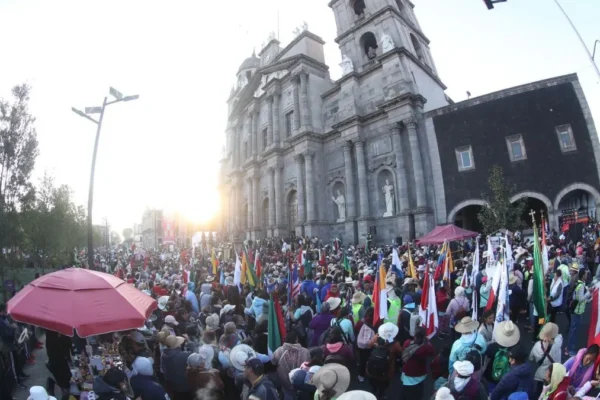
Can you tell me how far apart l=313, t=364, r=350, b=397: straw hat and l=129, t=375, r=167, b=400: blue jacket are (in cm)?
197

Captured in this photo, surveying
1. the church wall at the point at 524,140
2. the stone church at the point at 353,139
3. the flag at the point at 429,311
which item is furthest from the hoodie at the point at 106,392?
the church wall at the point at 524,140

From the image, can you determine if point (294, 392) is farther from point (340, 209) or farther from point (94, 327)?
point (340, 209)

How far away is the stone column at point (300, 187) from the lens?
1217 inches

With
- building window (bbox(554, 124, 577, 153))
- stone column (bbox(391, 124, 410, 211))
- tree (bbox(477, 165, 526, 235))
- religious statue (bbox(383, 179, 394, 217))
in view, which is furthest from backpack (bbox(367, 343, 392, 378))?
building window (bbox(554, 124, 577, 153))

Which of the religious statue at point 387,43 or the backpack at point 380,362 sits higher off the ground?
the religious statue at point 387,43

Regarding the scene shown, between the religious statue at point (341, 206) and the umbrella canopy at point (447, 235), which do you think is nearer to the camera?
the umbrella canopy at point (447, 235)

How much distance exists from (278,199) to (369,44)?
16.9 metres

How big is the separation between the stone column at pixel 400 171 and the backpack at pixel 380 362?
2041 centimetres

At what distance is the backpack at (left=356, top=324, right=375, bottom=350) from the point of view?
615 centimetres

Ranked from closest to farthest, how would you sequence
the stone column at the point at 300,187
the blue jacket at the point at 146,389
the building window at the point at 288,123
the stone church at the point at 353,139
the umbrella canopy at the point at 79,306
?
the blue jacket at the point at 146,389
the umbrella canopy at the point at 79,306
the stone church at the point at 353,139
the stone column at the point at 300,187
the building window at the point at 288,123

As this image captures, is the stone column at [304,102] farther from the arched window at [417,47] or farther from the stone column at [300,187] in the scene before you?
the arched window at [417,47]

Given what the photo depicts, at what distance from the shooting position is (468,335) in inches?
196

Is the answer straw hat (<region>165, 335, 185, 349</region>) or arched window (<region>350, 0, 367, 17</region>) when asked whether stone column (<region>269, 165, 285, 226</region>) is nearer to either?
arched window (<region>350, 0, 367, 17</region>)

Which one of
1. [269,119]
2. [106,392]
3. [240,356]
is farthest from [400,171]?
[106,392]
